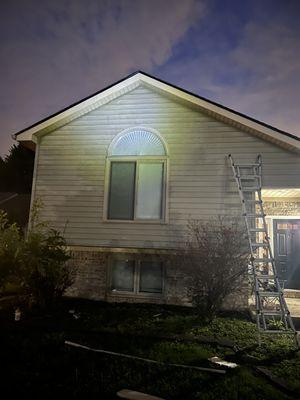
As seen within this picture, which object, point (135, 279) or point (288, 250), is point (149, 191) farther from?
point (288, 250)

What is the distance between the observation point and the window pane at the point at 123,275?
9758 millimetres

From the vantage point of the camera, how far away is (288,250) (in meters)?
10.9

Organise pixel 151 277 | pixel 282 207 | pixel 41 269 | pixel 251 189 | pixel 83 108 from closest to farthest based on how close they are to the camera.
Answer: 1. pixel 41 269
2. pixel 251 189
3. pixel 151 277
4. pixel 83 108
5. pixel 282 207

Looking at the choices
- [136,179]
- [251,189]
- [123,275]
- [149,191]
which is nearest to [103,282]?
[123,275]

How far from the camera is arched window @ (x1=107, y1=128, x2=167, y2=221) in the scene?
962 cm

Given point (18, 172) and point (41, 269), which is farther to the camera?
point (18, 172)

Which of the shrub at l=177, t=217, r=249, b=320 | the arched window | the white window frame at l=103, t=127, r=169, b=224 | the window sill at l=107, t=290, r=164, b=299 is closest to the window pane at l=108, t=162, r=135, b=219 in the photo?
the arched window

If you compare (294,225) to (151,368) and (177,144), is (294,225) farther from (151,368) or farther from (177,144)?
(151,368)

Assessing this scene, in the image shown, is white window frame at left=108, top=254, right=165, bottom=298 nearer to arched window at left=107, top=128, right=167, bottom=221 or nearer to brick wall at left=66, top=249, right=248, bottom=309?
brick wall at left=66, top=249, right=248, bottom=309

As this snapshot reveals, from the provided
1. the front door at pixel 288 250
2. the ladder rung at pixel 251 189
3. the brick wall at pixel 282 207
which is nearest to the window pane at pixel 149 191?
the ladder rung at pixel 251 189

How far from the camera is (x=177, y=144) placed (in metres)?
9.70

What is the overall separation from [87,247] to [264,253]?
5665 mm

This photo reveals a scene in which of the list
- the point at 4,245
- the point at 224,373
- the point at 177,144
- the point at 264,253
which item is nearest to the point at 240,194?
the point at 177,144

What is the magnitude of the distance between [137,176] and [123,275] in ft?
9.76
